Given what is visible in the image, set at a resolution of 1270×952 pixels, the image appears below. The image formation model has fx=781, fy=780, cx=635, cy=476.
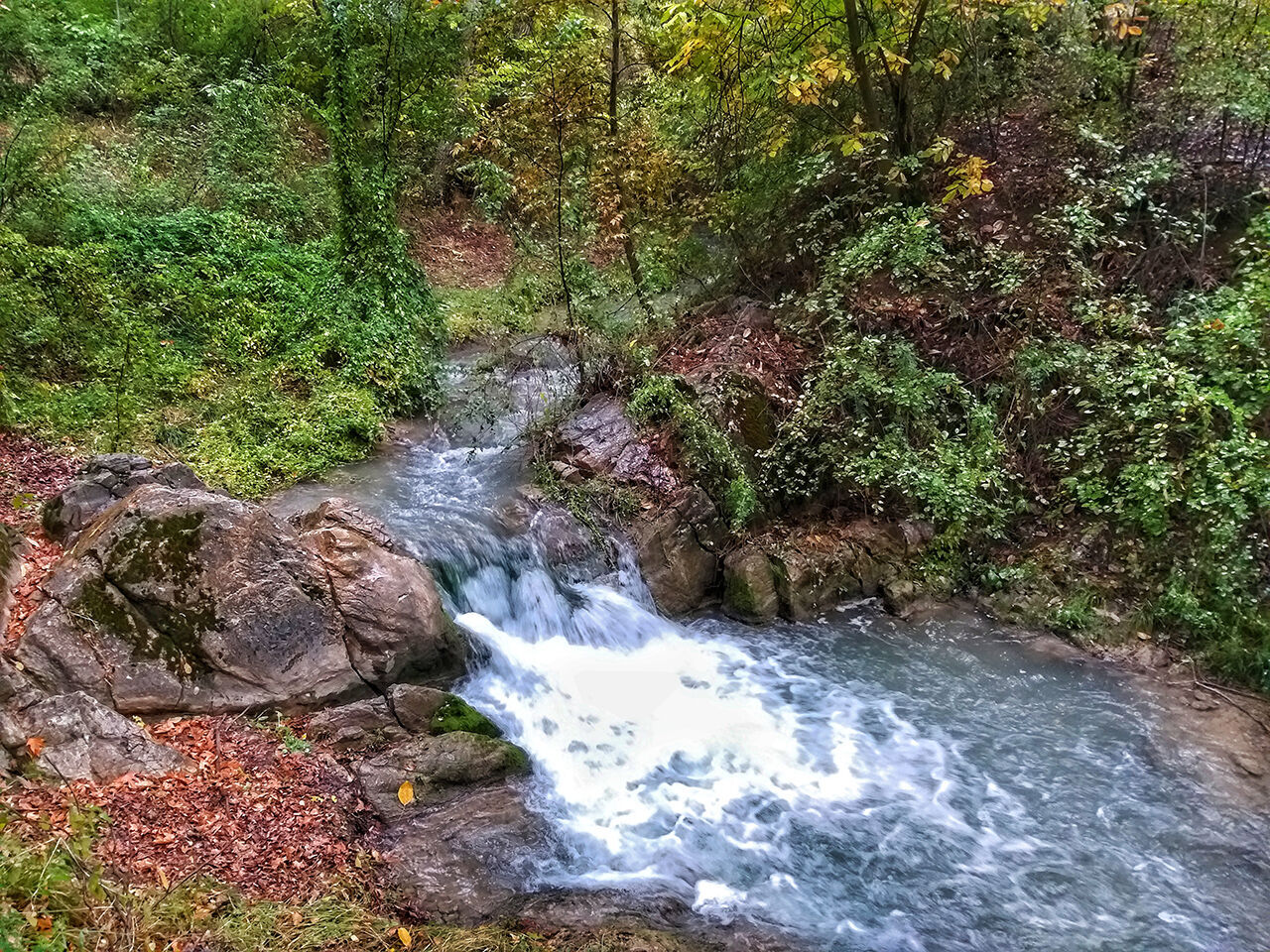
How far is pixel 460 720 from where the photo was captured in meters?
5.98

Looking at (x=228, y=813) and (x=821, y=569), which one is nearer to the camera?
(x=228, y=813)

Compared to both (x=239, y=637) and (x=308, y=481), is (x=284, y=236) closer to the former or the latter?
(x=308, y=481)

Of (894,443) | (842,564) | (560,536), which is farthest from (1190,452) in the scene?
(560,536)

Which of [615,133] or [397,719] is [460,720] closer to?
[397,719]

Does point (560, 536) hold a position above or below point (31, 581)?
below

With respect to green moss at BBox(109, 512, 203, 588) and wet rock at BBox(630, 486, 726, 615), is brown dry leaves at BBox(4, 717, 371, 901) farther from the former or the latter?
wet rock at BBox(630, 486, 726, 615)

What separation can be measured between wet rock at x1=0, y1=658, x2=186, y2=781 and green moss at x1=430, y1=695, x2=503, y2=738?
5.56ft

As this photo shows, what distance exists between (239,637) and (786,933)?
417 cm

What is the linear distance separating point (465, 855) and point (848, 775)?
120 inches

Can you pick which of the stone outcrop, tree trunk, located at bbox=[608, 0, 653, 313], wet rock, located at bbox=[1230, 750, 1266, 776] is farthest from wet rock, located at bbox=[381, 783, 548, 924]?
tree trunk, located at bbox=[608, 0, 653, 313]

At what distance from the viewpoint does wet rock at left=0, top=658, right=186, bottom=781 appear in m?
4.37

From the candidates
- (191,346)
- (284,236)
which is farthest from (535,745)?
(284,236)

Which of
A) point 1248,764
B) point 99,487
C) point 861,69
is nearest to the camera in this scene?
point 1248,764

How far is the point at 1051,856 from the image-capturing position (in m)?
5.48
